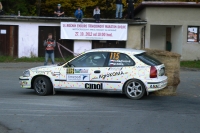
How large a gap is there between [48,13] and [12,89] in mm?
26574

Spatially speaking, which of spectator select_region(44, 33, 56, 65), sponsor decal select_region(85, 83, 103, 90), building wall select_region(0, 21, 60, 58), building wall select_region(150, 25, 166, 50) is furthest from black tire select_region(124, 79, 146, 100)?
building wall select_region(150, 25, 166, 50)

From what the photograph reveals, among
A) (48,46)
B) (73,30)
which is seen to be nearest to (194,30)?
(73,30)

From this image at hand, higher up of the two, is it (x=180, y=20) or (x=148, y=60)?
(x=180, y=20)

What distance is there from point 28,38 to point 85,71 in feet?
52.4

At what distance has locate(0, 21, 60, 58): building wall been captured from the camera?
90.8 feet

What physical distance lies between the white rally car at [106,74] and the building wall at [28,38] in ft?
49.4

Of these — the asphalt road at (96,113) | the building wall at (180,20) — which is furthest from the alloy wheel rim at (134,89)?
the building wall at (180,20)

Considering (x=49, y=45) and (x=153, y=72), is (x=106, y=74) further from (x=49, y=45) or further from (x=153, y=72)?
(x=49, y=45)

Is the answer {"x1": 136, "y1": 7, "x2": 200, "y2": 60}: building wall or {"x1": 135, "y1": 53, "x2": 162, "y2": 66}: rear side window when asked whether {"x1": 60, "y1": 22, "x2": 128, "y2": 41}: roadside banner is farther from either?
{"x1": 135, "y1": 53, "x2": 162, "y2": 66}: rear side window

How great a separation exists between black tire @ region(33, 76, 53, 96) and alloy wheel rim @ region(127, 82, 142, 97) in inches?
91.9

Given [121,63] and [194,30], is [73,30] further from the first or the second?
[121,63]

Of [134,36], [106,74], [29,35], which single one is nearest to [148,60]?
[106,74]

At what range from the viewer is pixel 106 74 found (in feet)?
40.4

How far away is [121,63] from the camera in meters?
12.4
